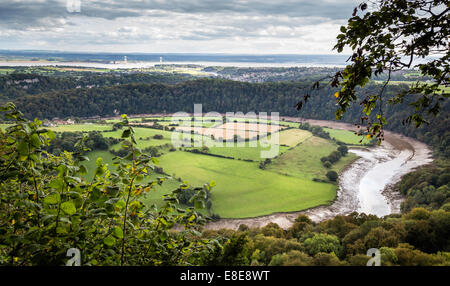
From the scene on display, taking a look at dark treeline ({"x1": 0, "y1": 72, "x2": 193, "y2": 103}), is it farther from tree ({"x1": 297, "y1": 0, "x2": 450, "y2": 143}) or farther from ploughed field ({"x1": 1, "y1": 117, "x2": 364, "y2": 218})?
tree ({"x1": 297, "y1": 0, "x2": 450, "y2": 143})

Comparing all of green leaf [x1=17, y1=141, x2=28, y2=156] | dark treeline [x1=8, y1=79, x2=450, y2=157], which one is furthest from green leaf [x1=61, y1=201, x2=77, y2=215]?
dark treeline [x1=8, y1=79, x2=450, y2=157]

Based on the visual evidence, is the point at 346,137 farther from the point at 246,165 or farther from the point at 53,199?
the point at 53,199

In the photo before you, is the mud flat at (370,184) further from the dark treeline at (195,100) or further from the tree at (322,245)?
the dark treeline at (195,100)

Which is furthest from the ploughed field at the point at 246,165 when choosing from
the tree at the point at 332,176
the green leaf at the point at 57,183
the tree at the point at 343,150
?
the green leaf at the point at 57,183
